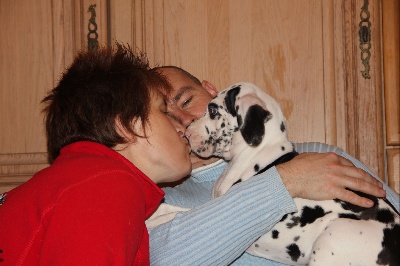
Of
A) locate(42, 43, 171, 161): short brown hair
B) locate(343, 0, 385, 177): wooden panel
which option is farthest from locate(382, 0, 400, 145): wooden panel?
locate(42, 43, 171, 161): short brown hair

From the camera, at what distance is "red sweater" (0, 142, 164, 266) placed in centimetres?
96

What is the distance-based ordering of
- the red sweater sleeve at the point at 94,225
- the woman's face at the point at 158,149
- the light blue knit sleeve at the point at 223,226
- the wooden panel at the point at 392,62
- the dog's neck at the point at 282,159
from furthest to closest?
1. the wooden panel at the point at 392,62
2. the dog's neck at the point at 282,159
3. the woman's face at the point at 158,149
4. the light blue knit sleeve at the point at 223,226
5. the red sweater sleeve at the point at 94,225

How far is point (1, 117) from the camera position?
2.81m

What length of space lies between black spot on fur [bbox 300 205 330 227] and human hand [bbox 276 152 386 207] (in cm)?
4

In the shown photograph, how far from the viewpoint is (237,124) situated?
1.89 metres

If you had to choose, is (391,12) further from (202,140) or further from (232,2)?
(202,140)

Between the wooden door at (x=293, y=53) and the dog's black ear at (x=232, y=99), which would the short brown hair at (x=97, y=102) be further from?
the wooden door at (x=293, y=53)

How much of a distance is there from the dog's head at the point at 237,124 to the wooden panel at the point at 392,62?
85 cm

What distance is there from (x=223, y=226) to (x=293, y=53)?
4.57 feet

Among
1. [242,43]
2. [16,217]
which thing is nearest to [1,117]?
[242,43]

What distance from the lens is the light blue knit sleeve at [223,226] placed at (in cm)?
143

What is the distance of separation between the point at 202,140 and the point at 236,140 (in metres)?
0.14

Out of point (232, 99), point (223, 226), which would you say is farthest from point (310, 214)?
point (232, 99)

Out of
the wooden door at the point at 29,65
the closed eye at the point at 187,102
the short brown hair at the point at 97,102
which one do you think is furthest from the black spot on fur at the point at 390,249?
the wooden door at the point at 29,65
